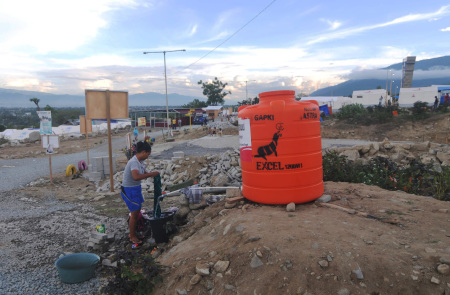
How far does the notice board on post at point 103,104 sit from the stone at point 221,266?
590 centimetres

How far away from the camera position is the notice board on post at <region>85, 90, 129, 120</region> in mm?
7699

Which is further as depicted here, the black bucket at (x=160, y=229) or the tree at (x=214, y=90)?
the tree at (x=214, y=90)

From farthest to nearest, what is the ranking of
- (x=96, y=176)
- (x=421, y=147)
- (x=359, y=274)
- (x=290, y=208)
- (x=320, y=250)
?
(x=96, y=176) < (x=421, y=147) < (x=290, y=208) < (x=320, y=250) < (x=359, y=274)

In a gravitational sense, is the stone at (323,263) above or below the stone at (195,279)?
above

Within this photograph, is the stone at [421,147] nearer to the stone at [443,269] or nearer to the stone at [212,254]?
the stone at [443,269]

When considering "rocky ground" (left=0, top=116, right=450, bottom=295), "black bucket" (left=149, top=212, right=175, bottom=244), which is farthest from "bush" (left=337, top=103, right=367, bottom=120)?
"black bucket" (left=149, top=212, right=175, bottom=244)

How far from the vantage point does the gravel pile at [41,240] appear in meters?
3.77

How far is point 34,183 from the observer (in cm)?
1115

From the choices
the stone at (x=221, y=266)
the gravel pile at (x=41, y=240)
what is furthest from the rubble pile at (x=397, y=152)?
the gravel pile at (x=41, y=240)

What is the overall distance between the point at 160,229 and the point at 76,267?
116 cm

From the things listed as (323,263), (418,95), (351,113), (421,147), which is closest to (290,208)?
(323,263)

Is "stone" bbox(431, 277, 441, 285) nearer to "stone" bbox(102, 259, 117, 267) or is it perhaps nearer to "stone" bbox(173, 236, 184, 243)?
"stone" bbox(173, 236, 184, 243)

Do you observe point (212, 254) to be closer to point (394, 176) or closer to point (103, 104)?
point (394, 176)

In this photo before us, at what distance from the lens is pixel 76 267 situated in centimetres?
405
